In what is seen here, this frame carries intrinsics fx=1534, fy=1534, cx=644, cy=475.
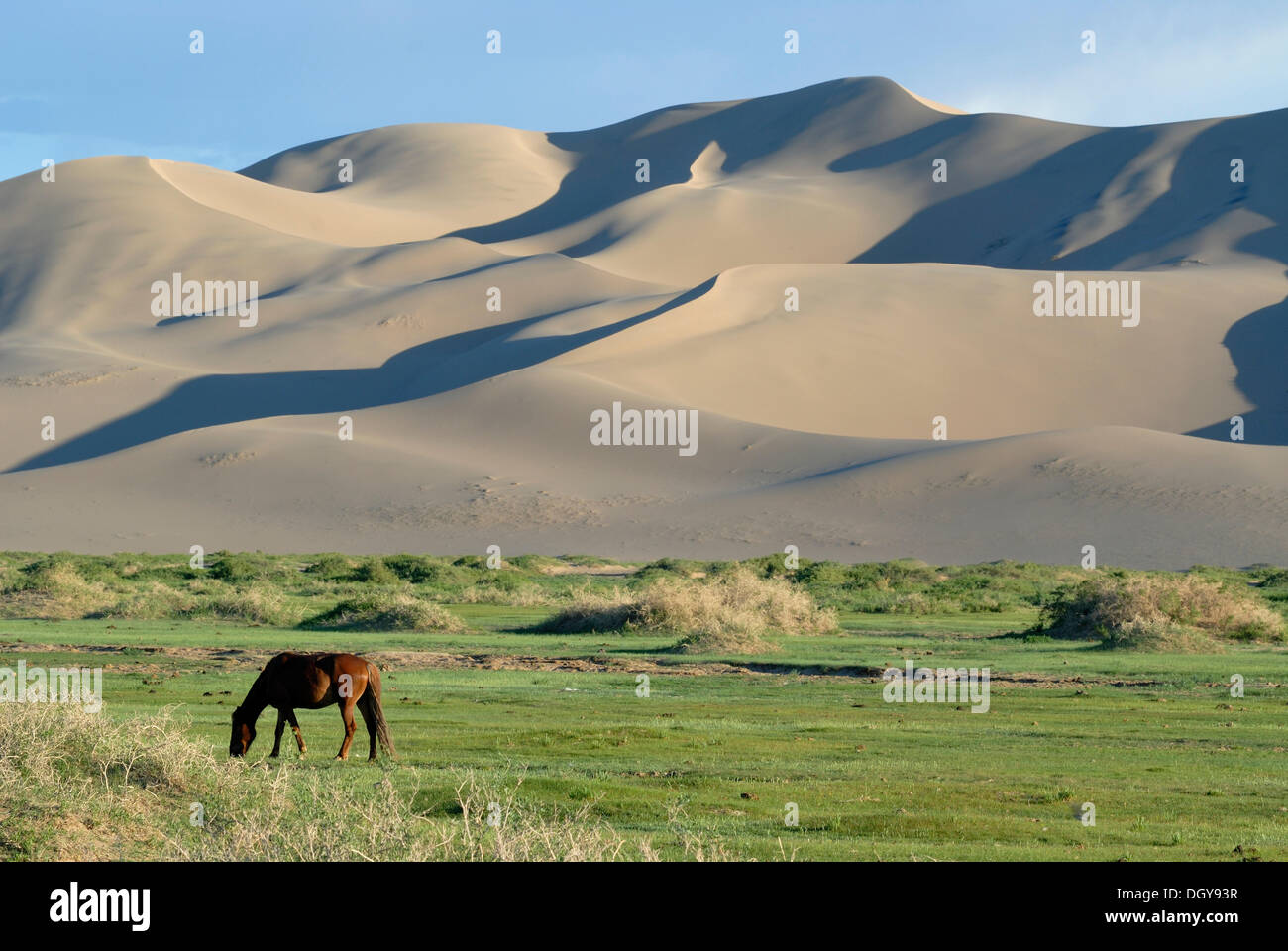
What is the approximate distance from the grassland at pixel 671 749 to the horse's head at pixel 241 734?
336mm

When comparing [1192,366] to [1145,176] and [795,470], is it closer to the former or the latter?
[795,470]

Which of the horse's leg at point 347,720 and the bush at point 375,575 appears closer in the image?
the horse's leg at point 347,720

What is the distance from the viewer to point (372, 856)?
7.45 meters

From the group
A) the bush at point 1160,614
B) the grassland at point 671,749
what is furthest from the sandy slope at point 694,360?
the grassland at point 671,749

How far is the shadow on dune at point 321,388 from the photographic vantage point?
106 meters

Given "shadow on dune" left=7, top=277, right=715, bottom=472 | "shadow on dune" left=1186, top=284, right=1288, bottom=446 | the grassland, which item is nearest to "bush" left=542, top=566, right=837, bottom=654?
the grassland

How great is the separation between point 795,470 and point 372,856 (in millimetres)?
76058

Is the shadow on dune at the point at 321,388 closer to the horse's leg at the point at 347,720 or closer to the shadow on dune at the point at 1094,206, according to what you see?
the shadow on dune at the point at 1094,206

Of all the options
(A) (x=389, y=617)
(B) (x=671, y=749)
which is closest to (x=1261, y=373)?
(A) (x=389, y=617)

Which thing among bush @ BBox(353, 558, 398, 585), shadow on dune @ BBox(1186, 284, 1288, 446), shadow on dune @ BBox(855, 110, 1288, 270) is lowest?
bush @ BBox(353, 558, 398, 585)

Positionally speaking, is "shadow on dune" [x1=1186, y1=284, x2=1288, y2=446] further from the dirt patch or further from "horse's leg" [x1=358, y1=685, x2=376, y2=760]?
"horse's leg" [x1=358, y1=685, x2=376, y2=760]

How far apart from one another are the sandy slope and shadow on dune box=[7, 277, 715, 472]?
36 centimetres

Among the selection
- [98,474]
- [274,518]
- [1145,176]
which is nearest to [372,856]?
[274,518]

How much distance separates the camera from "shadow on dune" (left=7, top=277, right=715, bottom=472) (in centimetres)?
10619
